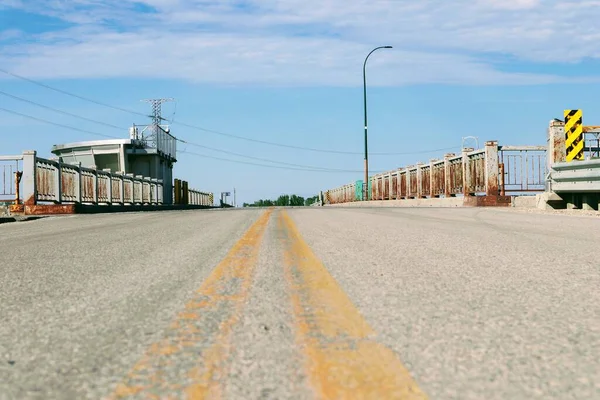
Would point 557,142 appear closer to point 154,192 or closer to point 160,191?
point 154,192

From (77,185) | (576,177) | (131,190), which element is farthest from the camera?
(131,190)

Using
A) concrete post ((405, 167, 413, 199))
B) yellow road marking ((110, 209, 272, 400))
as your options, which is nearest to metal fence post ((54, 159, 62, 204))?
concrete post ((405, 167, 413, 199))

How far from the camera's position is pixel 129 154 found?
5619 centimetres

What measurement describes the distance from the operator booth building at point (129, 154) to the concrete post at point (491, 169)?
1451 inches

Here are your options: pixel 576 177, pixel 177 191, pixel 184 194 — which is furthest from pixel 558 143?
pixel 184 194

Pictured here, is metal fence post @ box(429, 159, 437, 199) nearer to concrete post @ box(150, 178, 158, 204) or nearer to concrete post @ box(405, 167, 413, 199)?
concrete post @ box(405, 167, 413, 199)

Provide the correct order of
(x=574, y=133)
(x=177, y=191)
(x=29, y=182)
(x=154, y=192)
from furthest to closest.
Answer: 1. (x=177, y=191)
2. (x=154, y=192)
3. (x=29, y=182)
4. (x=574, y=133)

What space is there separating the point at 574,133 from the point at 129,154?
43.9m

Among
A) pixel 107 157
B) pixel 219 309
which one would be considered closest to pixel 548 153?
pixel 219 309

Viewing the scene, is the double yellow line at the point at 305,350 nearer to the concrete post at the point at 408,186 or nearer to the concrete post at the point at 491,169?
the concrete post at the point at 491,169

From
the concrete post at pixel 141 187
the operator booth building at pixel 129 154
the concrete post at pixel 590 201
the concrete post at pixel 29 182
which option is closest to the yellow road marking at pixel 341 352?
the concrete post at pixel 590 201

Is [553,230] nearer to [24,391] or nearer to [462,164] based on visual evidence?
[24,391]

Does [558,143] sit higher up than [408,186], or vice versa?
[558,143]

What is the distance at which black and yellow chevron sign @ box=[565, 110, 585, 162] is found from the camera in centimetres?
1828
